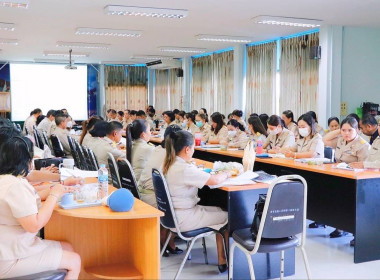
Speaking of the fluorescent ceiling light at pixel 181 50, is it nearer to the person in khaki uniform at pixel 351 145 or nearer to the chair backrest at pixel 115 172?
the person in khaki uniform at pixel 351 145

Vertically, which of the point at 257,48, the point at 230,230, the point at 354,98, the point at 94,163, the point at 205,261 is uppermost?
the point at 257,48

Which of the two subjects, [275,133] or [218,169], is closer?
[218,169]

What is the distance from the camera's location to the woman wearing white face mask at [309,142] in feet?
18.2

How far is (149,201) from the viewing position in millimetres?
4156

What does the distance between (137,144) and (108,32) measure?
4657mm

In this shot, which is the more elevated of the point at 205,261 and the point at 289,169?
the point at 289,169

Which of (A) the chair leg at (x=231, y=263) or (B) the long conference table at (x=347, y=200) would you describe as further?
(B) the long conference table at (x=347, y=200)

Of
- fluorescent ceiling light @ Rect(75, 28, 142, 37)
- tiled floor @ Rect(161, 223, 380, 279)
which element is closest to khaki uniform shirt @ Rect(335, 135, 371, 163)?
tiled floor @ Rect(161, 223, 380, 279)

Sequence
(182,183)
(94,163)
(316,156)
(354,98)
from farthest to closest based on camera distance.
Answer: (354,98), (316,156), (94,163), (182,183)

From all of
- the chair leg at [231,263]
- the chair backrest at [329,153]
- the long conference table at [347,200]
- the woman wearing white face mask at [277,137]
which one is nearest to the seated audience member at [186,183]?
the chair leg at [231,263]

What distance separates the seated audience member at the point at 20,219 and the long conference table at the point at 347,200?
1715 millimetres

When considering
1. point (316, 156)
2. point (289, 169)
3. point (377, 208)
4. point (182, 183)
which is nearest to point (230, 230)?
point (182, 183)

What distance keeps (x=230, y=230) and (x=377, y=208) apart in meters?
1.54

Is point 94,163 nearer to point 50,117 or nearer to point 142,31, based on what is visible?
point 142,31
